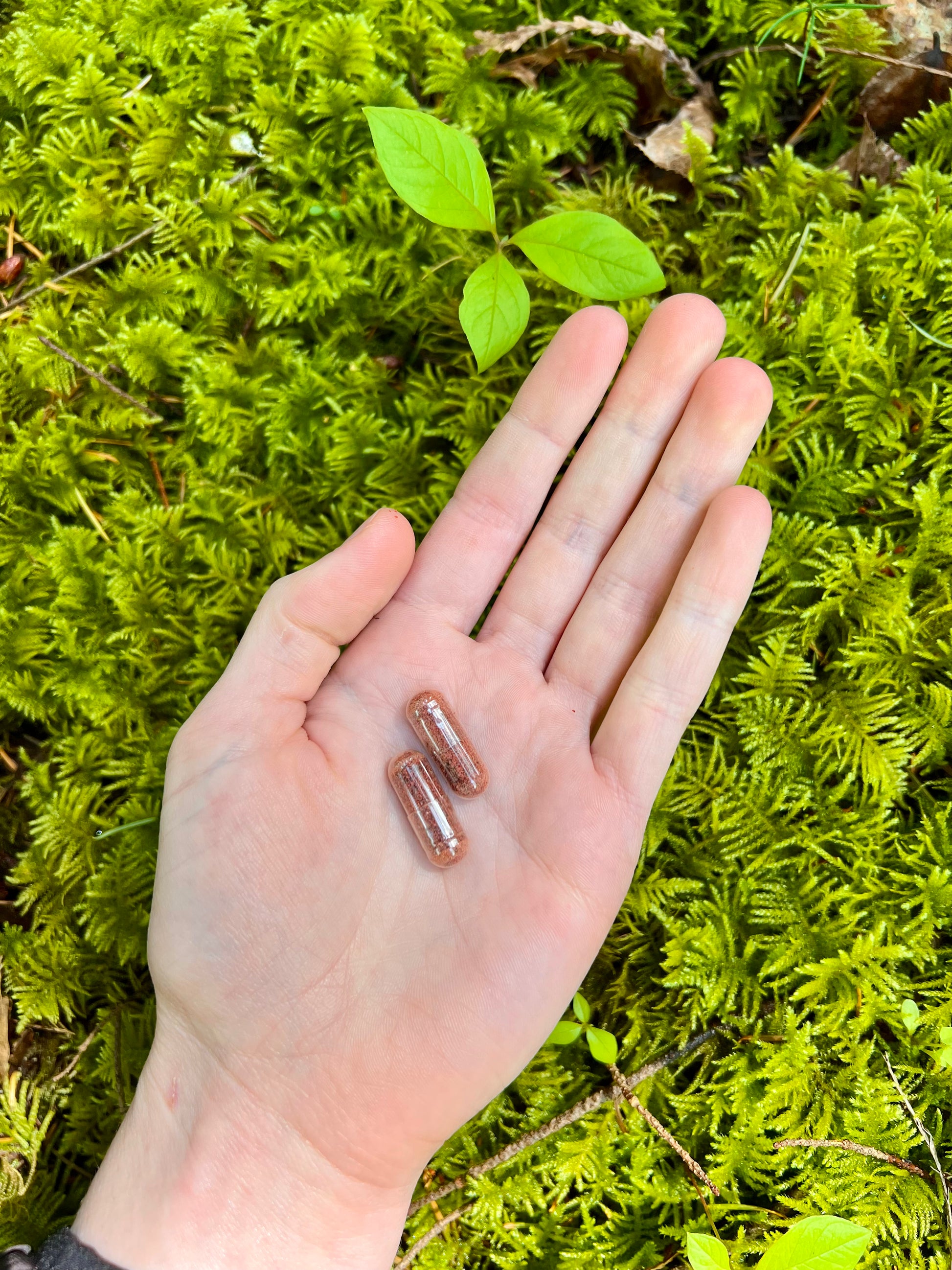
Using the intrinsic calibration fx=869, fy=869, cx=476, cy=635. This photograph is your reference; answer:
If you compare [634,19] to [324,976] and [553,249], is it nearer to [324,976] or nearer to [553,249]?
[553,249]

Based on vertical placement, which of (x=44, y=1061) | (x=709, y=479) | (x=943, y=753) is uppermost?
(x=709, y=479)

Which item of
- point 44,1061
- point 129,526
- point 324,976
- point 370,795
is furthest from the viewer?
point 129,526

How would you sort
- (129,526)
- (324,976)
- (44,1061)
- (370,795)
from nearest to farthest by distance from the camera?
(324,976) → (370,795) → (44,1061) → (129,526)

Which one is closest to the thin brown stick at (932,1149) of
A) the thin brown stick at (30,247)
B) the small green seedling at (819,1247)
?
the small green seedling at (819,1247)

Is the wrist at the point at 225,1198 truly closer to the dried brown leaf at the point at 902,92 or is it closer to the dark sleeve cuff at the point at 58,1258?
the dark sleeve cuff at the point at 58,1258

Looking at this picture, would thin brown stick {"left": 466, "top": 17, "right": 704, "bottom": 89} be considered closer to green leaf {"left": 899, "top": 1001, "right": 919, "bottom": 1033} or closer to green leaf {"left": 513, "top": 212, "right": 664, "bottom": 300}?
green leaf {"left": 513, "top": 212, "right": 664, "bottom": 300}

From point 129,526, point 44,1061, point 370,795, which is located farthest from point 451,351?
point 44,1061

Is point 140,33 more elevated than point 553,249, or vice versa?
point 140,33
